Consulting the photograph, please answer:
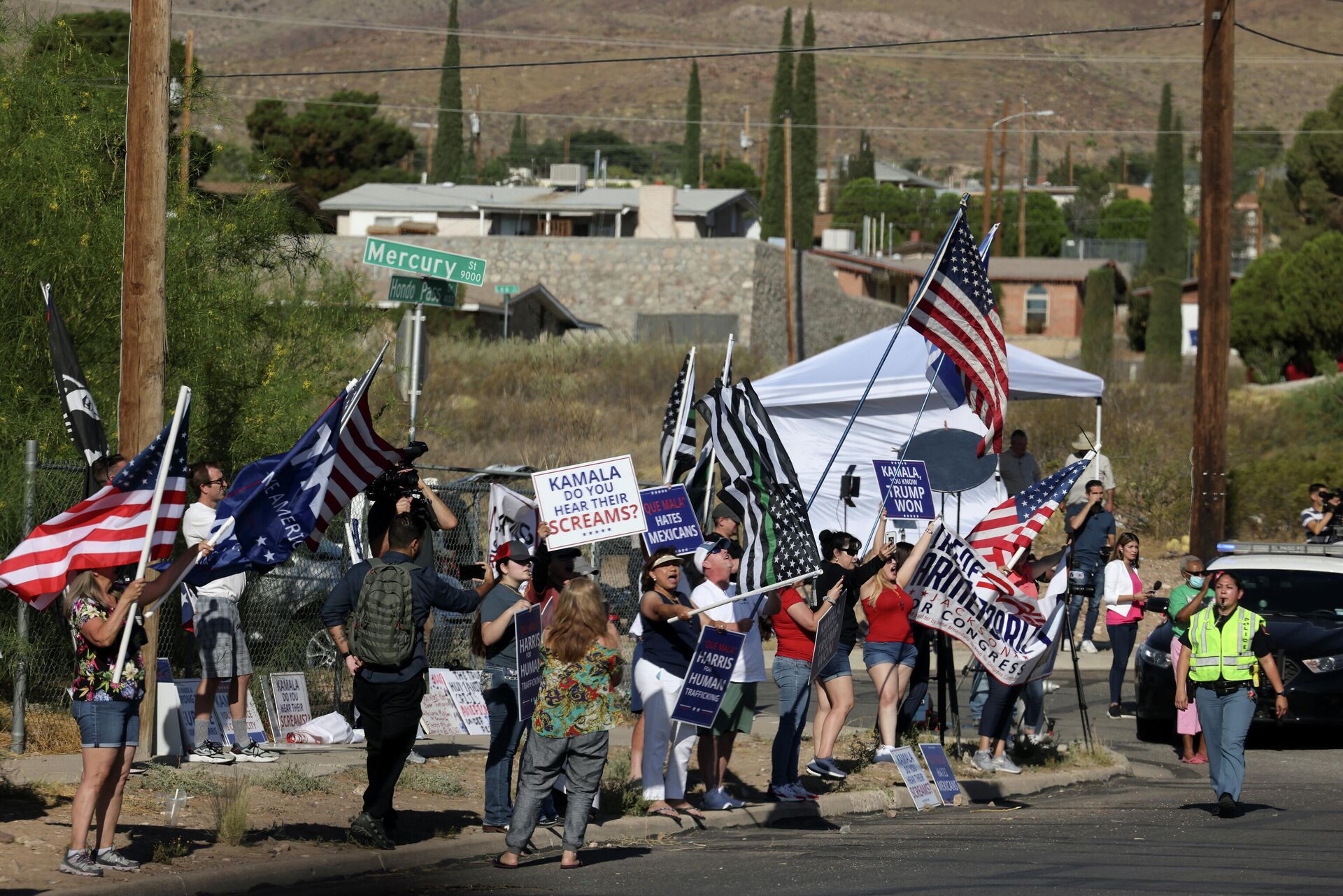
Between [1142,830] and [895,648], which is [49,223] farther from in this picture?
[1142,830]

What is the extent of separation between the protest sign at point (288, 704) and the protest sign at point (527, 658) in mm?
3692

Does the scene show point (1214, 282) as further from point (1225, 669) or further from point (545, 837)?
point (545, 837)

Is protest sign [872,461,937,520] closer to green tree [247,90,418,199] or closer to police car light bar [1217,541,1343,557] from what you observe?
police car light bar [1217,541,1343,557]

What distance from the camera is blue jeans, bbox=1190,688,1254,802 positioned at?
12367 millimetres

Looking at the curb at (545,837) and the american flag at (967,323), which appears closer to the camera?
the curb at (545,837)

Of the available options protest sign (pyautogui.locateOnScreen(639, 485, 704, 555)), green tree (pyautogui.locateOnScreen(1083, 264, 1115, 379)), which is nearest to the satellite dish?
protest sign (pyautogui.locateOnScreen(639, 485, 704, 555))

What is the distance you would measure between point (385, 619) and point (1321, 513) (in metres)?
16.0

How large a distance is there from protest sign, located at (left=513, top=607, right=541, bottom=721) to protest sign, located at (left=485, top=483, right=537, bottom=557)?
2819mm

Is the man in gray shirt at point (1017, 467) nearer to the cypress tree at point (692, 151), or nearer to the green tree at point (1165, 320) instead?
the green tree at point (1165, 320)

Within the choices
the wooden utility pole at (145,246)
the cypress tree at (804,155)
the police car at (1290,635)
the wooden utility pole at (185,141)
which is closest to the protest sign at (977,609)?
the police car at (1290,635)

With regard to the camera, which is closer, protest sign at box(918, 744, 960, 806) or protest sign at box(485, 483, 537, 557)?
protest sign at box(918, 744, 960, 806)

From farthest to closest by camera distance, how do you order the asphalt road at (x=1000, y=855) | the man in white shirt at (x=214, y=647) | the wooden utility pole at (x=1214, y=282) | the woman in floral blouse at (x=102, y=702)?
the wooden utility pole at (x=1214, y=282) → the man in white shirt at (x=214, y=647) → the asphalt road at (x=1000, y=855) → the woman in floral blouse at (x=102, y=702)

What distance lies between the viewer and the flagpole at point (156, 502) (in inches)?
357

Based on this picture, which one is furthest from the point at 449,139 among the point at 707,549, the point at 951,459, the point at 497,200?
the point at 707,549
